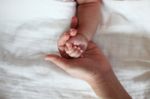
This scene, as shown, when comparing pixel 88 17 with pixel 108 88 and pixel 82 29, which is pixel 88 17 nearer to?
pixel 82 29

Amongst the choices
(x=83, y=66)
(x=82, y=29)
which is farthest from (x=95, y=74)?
(x=82, y=29)

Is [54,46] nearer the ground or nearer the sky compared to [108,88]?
nearer the sky

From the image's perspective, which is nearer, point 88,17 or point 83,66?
point 83,66

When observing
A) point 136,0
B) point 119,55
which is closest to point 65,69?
point 119,55

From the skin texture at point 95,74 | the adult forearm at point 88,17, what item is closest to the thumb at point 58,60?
the skin texture at point 95,74

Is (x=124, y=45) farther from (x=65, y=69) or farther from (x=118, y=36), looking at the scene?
(x=65, y=69)

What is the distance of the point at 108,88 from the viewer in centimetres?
78

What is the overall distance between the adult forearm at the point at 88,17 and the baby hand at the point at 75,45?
0.16ft

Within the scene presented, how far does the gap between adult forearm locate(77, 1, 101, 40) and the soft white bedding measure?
0.08 feet

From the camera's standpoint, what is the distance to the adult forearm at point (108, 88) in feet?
2.52

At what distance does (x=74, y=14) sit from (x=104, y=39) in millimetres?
118

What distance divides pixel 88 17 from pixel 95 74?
194mm

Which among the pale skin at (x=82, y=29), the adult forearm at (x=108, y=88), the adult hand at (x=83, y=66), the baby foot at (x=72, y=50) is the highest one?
A: the pale skin at (x=82, y=29)

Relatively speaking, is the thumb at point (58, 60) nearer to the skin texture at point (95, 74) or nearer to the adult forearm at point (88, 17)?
the skin texture at point (95, 74)
